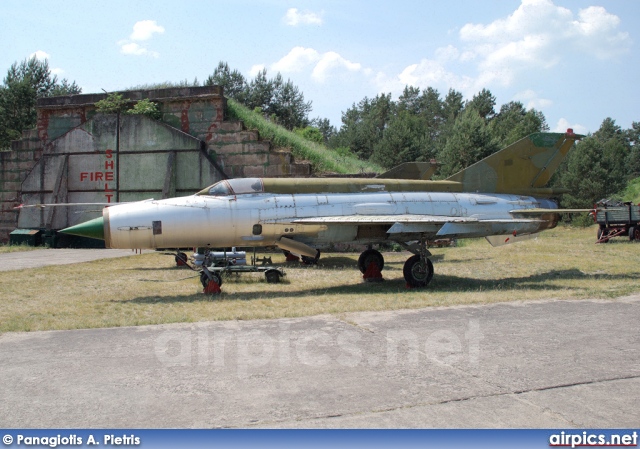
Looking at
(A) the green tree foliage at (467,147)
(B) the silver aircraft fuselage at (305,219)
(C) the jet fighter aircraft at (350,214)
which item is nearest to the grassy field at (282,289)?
(C) the jet fighter aircraft at (350,214)

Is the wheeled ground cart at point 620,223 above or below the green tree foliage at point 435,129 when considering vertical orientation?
below

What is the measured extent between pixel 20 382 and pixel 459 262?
42.3ft

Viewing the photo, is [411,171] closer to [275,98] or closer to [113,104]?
[113,104]

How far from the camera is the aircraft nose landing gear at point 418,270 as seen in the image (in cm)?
1123

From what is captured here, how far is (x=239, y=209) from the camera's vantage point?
10.8m

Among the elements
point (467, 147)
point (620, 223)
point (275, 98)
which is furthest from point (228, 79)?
point (620, 223)

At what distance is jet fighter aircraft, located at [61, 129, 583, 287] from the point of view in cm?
1035

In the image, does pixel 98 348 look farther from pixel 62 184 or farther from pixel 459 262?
pixel 62 184

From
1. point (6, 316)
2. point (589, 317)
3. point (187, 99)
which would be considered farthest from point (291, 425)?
point (187, 99)

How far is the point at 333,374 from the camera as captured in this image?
5074 mm

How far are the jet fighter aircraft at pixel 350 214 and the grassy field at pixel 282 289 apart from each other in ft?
3.23

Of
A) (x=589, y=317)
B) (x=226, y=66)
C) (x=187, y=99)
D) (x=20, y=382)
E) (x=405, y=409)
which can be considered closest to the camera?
(x=405, y=409)

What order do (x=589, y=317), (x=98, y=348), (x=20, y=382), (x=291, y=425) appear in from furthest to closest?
(x=589, y=317)
(x=98, y=348)
(x=20, y=382)
(x=291, y=425)

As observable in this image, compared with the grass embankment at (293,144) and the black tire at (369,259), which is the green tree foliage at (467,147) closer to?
the grass embankment at (293,144)
